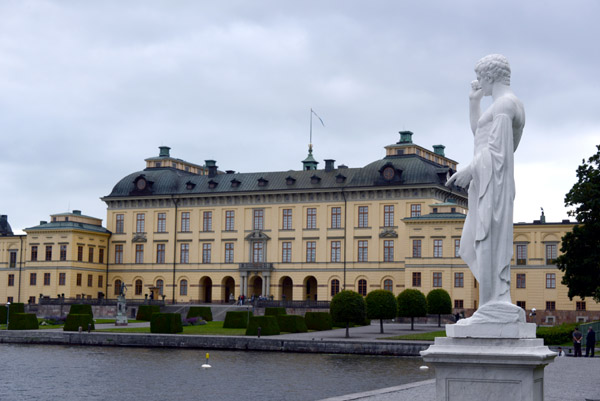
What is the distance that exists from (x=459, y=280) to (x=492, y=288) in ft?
175

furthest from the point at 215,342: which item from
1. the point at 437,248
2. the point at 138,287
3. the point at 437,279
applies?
the point at 138,287

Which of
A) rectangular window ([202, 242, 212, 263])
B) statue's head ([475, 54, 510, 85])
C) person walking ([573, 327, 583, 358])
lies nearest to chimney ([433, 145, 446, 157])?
rectangular window ([202, 242, 212, 263])

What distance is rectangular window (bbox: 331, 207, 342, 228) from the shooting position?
70.2 meters

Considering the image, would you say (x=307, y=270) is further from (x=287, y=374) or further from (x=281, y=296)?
(x=287, y=374)

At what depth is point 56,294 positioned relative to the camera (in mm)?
73000

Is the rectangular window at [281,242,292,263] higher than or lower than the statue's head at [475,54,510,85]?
higher

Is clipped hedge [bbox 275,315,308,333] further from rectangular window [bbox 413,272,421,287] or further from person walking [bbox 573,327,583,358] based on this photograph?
person walking [bbox 573,327,583,358]

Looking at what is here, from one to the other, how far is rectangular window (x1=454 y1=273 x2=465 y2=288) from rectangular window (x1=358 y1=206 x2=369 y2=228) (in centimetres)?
1027

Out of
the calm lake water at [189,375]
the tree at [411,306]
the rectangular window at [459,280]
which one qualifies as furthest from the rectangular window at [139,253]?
the calm lake water at [189,375]

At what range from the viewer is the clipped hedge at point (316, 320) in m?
49.8

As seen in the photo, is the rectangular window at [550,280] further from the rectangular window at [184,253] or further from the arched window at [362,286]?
the rectangular window at [184,253]

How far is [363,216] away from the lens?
69375mm

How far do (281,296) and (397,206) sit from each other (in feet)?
41.6

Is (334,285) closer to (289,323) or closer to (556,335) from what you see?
(289,323)
